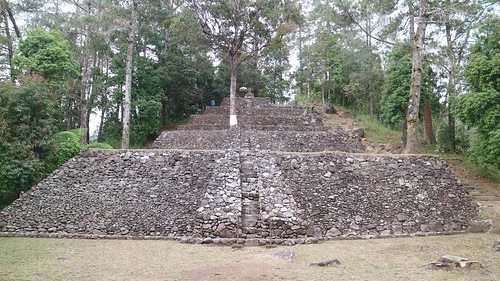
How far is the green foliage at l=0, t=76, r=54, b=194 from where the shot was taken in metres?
10.1

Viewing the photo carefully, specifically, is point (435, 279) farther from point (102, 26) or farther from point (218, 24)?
point (102, 26)

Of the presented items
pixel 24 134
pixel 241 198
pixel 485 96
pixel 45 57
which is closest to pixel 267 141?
pixel 241 198

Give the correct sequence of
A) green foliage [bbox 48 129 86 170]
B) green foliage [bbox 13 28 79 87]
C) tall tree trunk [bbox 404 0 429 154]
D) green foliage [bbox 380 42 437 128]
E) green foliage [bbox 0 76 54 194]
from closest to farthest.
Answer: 1. green foliage [bbox 0 76 54 194]
2. green foliage [bbox 48 129 86 170]
3. tall tree trunk [bbox 404 0 429 154]
4. green foliage [bbox 13 28 79 87]
5. green foliage [bbox 380 42 437 128]

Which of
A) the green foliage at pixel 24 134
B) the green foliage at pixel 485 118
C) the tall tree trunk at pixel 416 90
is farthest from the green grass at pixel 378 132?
the green foliage at pixel 24 134

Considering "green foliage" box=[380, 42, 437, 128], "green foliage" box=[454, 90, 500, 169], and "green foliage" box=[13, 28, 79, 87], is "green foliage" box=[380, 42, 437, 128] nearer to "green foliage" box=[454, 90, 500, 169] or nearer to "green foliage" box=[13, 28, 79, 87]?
"green foliage" box=[454, 90, 500, 169]

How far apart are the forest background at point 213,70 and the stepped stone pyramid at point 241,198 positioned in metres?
1.75

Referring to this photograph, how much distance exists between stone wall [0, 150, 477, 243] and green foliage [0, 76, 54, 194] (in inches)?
27.6

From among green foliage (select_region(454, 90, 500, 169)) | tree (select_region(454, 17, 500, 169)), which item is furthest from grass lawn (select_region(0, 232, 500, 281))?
tree (select_region(454, 17, 500, 169))

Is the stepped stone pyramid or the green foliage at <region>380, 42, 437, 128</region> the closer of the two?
the stepped stone pyramid

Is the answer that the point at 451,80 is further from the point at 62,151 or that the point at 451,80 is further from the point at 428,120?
→ the point at 62,151

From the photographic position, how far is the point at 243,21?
18.2m

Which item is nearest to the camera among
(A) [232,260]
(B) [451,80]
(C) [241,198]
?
(A) [232,260]

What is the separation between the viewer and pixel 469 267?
18.4 feet

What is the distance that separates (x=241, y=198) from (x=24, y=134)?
6835mm
